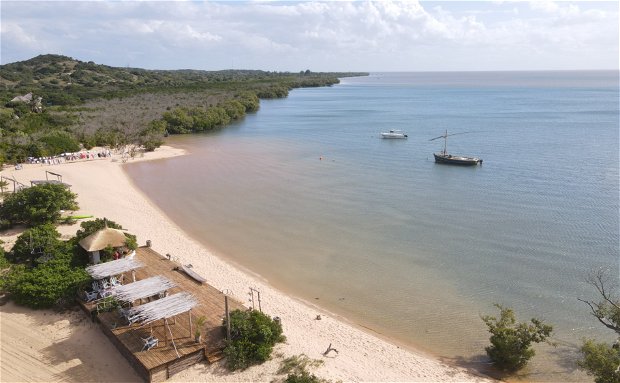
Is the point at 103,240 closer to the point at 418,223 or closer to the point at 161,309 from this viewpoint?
the point at 161,309

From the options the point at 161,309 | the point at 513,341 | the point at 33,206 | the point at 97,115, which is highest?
the point at 97,115

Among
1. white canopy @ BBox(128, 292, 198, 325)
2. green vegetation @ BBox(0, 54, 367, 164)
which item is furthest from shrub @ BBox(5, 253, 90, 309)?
green vegetation @ BBox(0, 54, 367, 164)

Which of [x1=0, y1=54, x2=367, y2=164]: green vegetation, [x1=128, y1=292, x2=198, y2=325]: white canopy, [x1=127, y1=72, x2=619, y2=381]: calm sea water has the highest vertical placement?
[x1=0, y1=54, x2=367, y2=164]: green vegetation

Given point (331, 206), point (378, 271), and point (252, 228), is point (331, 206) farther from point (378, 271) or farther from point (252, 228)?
point (378, 271)

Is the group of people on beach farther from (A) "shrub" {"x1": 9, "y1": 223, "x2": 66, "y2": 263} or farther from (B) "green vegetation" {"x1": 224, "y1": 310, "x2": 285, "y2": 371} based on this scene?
(B) "green vegetation" {"x1": 224, "y1": 310, "x2": 285, "y2": 371}

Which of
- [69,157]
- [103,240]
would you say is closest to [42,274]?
[103,240]
